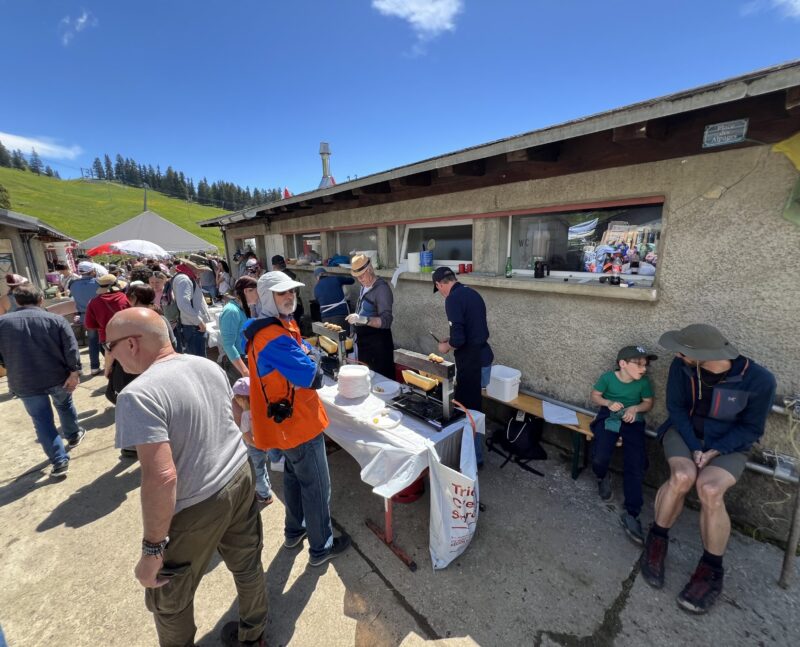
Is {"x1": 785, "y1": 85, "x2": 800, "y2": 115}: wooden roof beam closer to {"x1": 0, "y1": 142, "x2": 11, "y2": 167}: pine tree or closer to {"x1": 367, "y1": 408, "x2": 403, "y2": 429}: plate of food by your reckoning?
{"x1": 367, "y1": 408, "x2": 403, "y2": 429}: plate of food

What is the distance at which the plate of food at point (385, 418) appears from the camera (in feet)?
8.63

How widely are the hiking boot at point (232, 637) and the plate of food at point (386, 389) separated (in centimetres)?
178

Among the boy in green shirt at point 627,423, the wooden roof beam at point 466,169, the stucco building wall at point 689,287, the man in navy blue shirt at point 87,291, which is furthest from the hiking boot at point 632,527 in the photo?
the man in navy blue shirt at point 87,291

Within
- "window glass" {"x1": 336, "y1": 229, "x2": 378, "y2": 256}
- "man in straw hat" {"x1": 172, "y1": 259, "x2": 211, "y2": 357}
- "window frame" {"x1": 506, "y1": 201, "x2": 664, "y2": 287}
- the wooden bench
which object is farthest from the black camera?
"window glass" {"x1": 336, "y1": 229, "x2": 378, "y2": 256}

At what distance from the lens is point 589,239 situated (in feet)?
11.6

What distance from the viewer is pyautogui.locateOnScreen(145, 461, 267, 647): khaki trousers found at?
1590 mm

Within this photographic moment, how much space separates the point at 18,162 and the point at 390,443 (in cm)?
13185

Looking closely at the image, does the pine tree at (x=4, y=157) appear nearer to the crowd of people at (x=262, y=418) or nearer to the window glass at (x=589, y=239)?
the crowd of people at (x=262, y=418)

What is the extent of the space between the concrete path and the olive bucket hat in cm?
152

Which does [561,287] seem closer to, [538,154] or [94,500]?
[538,154]

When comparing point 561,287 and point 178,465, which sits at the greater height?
point 561,287

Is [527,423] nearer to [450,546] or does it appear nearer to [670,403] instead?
[670,403]

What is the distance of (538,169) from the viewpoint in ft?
11.6

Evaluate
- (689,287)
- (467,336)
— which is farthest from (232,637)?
(689,287)
